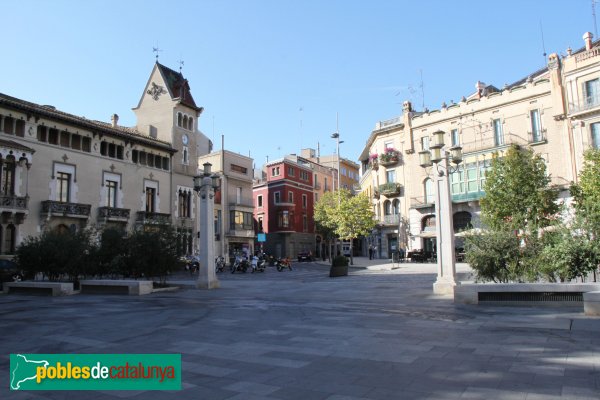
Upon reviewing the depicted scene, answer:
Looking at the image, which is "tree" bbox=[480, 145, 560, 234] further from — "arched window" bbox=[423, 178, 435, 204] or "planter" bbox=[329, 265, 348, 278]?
"planter" bbox=[329, 265, 348, 278]

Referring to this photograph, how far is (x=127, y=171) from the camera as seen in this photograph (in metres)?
36.9

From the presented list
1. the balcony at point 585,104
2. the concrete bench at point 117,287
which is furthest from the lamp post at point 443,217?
the balcony at point 585,104

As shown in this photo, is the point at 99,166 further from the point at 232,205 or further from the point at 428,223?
the point at 428,223

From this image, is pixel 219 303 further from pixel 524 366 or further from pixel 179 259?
pixel 524 366

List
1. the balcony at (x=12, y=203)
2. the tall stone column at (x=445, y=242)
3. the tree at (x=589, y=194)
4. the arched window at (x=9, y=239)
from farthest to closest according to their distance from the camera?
the arched window at (x=9, y=239) < the balcony at (x=12, y=203) < the tall stone column at (x=445, y=242) < the tree at (x=589, y=194)

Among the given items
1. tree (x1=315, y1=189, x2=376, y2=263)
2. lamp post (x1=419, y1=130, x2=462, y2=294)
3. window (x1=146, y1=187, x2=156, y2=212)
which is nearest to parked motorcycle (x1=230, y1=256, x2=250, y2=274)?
tree (x1=315, y1=189, x2=376, y2=263)

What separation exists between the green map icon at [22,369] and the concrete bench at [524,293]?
30.2 feet

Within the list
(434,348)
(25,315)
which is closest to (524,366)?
(434,348)

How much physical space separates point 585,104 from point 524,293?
3083 centimetres

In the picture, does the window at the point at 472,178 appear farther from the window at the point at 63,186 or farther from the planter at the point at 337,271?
the window at the point at 63,186

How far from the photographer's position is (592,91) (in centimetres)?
3425

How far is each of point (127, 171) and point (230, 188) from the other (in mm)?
14728

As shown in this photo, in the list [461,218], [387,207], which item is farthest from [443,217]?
[387,207]

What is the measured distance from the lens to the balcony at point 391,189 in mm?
46500
